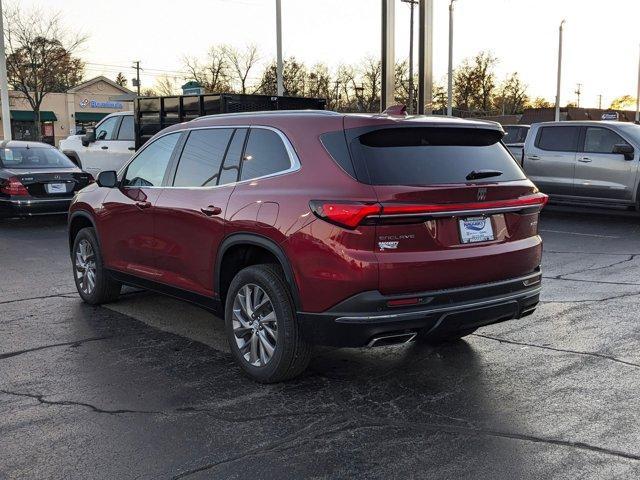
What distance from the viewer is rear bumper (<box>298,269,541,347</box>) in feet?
13.1

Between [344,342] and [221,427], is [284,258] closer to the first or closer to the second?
[344,342]

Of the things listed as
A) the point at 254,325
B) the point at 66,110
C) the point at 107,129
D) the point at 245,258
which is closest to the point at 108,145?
the point at 107,129

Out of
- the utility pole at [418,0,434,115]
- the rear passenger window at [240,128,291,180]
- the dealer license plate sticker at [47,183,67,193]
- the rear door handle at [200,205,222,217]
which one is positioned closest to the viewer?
the rear passenger window at [240,128,291,180]

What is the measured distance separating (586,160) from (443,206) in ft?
35.2

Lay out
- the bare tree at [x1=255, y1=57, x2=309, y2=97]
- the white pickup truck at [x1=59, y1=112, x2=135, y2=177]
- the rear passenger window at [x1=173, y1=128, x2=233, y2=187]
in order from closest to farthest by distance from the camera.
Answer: the rear passenger window at [x1=173, y1=128, x2=233, y2=187] < the white pickup truck at [x1=59, y1=112, x2=135, y2=177] < the bare tree at [x1=255, y1=57, x2=309, y2=97]

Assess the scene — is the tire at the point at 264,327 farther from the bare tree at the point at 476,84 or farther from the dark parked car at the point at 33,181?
the bare tree at the point at 476,84

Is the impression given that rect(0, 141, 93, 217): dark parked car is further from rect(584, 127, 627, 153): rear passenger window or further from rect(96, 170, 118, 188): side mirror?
rect(584, 127, 627, 153): rear passenger window

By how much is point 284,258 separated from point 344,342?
2.17 feet

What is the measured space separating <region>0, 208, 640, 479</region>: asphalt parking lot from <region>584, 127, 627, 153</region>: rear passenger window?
7815 millimetres

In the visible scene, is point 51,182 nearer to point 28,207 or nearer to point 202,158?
point 28,207

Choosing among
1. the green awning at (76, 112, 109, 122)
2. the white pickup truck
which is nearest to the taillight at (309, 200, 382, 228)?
the white pickup truck

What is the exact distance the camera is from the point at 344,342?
13.5 feet

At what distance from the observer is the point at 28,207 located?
1257 centimetres

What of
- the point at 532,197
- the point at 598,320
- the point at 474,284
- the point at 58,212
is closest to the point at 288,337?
the point at 474,284
